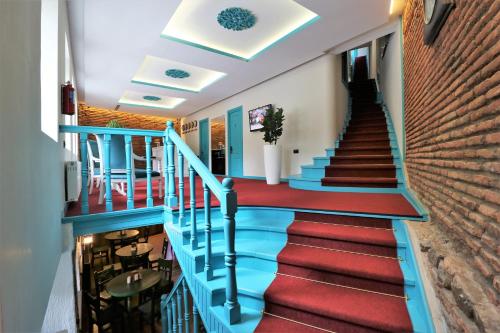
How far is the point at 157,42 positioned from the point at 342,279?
4.06 m

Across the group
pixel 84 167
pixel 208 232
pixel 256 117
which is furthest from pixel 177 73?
pixel 208 232

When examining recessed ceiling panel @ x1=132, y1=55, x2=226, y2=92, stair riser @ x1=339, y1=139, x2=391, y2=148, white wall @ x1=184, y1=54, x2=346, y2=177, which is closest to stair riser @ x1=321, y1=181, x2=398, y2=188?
white wall @ x1=184, y1=54, x2=346, y2=177

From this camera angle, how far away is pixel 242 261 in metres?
2.17

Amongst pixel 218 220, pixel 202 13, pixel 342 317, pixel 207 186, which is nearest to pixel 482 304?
pixel 342 317

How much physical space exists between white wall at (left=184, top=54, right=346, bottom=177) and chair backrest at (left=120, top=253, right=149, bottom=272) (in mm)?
3378

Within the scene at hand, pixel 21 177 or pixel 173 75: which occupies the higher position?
pixel 173 75

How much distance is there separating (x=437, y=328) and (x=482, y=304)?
501mm

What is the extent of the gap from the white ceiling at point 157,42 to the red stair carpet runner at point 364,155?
5.89 feet

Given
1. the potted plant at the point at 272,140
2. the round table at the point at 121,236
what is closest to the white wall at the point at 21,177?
the potted plant at the point at 272,140

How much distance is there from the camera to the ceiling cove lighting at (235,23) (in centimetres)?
329

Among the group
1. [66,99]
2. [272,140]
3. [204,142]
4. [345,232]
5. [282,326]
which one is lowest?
[282,326]

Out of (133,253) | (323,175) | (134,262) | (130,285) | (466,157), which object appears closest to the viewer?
(466,157)

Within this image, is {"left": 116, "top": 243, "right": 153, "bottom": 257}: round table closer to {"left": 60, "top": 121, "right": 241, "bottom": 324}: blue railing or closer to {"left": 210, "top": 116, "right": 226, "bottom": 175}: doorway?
{"left": 210, "top": 116, "right": 226, "bottom": 175}: doorway

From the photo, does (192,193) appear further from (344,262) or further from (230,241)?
(344,262)
